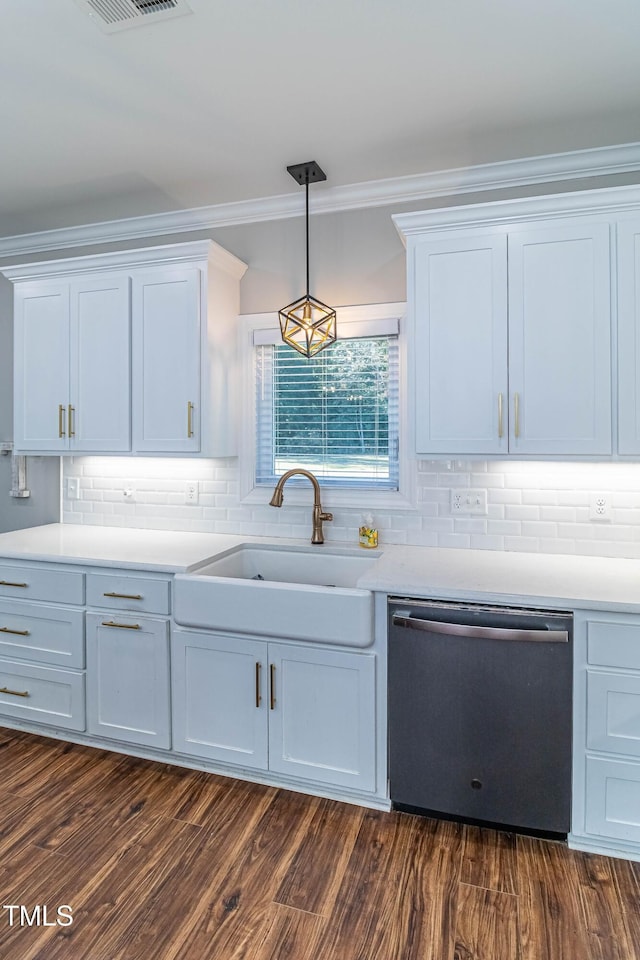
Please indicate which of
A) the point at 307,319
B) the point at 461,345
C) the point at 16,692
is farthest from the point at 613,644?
the point at 16,692

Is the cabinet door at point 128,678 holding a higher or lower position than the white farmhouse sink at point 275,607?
lower

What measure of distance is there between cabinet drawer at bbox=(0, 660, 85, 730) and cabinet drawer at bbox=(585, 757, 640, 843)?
216 cm

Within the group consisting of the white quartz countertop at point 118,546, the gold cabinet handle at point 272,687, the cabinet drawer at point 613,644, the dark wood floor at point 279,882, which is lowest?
the dark wood floor at point 279,882

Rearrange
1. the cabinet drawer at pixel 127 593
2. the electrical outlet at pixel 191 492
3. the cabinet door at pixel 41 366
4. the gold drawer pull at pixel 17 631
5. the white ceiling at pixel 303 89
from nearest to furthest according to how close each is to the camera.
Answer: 1. the white ceiling at pixel 303 89
2. the cabinet drawer at pixel 127 593
3. the gold drawer pull at pixel 17 631
4. the cabinet door at pixel 41 366
5. the electrical outlet at pixel 191 492

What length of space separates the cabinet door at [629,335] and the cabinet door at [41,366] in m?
2.72

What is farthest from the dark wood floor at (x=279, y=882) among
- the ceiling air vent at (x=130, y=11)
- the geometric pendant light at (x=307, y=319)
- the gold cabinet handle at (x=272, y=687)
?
the ceiling air vent at (x=130, y=11)

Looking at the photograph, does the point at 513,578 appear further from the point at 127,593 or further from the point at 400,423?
the point at 127,593

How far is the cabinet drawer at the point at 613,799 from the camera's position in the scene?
1888mm

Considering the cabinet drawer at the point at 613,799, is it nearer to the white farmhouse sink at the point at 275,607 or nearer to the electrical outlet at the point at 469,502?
the white farmhouse sink at the point at 275,607

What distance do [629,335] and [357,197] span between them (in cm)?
150

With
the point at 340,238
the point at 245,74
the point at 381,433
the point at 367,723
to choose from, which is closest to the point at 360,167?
the point at 340,238

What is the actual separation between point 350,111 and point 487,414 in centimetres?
133

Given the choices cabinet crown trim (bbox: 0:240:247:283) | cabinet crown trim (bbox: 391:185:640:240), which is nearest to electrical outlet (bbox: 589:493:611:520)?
cabinet crown trim (bbox: 391:185:640:240)

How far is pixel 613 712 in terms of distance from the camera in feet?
6.23
